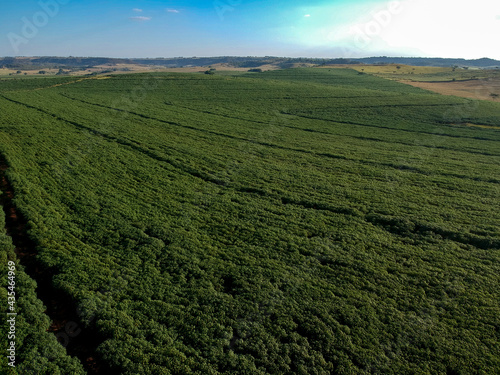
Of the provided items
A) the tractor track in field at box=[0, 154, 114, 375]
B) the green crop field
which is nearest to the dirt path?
the green crop field

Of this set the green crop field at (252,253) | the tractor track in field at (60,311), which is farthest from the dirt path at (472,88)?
the tractor track in field at (60,311)

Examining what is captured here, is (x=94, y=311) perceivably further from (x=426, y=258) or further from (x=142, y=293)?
(x=426, y=258)

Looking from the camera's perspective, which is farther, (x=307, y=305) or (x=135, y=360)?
(x=307, y=305)

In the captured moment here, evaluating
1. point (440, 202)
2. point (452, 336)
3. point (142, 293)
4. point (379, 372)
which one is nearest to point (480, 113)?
point (440, 202)

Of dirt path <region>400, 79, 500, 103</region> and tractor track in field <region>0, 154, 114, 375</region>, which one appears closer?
tractor track in field <region>0, 154, 114, 375</region>

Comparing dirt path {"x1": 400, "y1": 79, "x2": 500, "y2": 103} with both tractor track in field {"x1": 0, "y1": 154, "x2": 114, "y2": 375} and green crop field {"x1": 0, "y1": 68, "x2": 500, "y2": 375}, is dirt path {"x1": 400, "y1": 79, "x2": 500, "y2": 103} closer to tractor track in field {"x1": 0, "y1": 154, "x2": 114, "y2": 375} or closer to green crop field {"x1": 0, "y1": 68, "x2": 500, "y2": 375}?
green crop field {"x1": 0, "y1": 68, "x2": 500, "y2": 375}

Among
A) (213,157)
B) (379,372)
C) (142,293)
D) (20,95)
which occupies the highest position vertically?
(20,95)
